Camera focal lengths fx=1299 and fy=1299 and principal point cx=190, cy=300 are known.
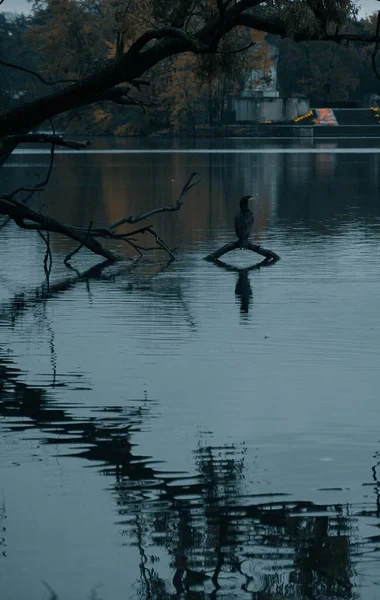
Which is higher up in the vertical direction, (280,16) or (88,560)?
(280,16)

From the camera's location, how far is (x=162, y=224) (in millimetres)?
29172

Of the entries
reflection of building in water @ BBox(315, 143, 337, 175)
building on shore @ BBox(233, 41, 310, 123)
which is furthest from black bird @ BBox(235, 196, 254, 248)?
building on shore @ BBox(233, 41, 310, 123)

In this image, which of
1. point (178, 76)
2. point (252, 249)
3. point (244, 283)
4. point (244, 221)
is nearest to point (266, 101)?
point (178, 76)

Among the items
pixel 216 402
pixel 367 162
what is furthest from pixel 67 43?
pixel 216 402

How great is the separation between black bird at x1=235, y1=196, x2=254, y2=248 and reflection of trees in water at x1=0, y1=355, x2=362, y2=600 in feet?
37.3

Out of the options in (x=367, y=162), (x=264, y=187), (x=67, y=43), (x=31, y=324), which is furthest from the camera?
(x=67, y=43)

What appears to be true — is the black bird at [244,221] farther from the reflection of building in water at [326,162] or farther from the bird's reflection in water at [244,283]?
the reflection of building in water at [326,162]

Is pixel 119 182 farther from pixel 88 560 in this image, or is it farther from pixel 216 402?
pixel 88 560

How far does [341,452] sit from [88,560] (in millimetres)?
2553

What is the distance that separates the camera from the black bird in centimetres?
2042

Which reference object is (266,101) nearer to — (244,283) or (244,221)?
(244,221)

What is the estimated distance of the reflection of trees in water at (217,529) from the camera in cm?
633

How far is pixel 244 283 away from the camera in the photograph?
18.2 m

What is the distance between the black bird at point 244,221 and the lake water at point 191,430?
43cm
